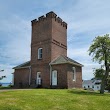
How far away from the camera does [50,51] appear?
29.6 meters

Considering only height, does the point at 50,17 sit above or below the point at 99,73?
above

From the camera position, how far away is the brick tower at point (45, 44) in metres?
29.8

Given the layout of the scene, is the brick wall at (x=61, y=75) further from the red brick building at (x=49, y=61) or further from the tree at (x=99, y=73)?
the tree at (x=99, y=73)

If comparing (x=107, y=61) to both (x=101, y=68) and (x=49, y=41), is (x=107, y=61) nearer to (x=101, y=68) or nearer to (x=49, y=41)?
(x=101, y=68)

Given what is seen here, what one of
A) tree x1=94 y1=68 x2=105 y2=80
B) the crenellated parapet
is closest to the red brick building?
the crenellated parapet

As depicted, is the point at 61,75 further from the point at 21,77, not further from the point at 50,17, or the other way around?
the point at 50,17

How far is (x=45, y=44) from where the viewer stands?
30.5 meters

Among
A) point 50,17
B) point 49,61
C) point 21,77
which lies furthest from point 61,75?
point 50,17

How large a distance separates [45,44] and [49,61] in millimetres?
2954

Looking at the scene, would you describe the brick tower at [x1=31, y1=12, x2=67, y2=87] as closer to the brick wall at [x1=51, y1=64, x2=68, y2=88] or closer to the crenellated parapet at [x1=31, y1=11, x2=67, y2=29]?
the crenellated parapet at [x1=31, y1=11, x2=67, y2=29]

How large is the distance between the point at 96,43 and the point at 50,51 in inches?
315

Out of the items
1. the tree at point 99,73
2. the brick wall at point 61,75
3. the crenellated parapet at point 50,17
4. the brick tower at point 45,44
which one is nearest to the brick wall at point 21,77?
the brick tower at point 45,44

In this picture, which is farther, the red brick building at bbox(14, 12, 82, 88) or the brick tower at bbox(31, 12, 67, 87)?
the brick tower at bbox(31, 12, 67, 87)

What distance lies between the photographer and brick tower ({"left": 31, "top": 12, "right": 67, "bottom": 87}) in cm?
2980
